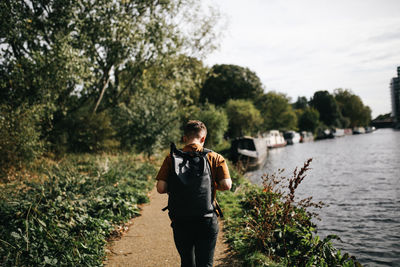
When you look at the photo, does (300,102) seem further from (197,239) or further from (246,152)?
(197,239)

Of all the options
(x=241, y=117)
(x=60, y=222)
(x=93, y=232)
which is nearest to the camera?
(x=60, y=222)

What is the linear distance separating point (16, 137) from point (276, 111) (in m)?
55.8

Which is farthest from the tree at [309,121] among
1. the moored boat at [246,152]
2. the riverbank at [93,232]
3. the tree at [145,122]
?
the riverbank at [93,232]

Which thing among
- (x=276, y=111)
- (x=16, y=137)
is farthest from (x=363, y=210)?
(x=276, y=111)

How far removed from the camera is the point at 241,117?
4119cm

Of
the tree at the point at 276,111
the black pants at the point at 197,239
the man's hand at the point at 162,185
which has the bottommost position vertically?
the black pants at the point at 197,239

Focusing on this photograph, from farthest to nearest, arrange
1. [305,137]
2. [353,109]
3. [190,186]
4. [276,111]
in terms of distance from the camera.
Answer: [353,109] → [305,137] → [276,111] → [190,186]

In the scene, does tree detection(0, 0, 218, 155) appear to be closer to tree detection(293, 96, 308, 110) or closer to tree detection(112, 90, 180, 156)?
tree detection(112, 90, 180, 156)

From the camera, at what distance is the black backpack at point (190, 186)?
8.45ft

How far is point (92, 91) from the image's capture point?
679 inches

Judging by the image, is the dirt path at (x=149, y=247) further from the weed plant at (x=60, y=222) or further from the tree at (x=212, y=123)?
the tree at (x=212, y=123)

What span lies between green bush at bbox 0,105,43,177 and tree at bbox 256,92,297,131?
4601cm

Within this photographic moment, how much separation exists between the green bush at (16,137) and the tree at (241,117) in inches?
1242

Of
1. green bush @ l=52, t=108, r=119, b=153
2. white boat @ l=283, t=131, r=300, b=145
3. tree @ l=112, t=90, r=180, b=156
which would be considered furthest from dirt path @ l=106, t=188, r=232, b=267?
white boat @ l=283, t=131, r=300, b=145
